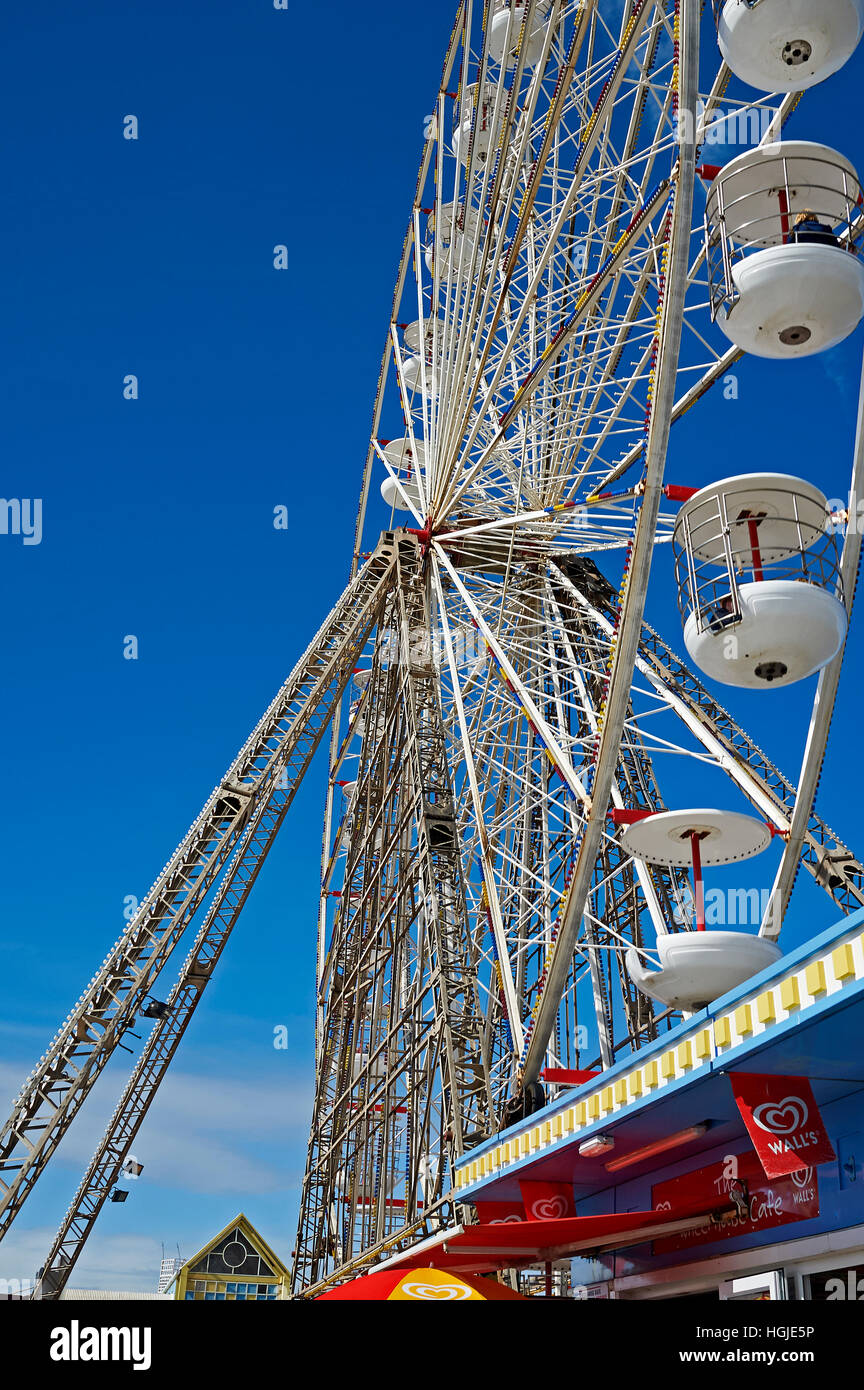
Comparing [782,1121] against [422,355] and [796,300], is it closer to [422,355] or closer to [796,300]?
[796,300]

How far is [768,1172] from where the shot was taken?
716 centimetres

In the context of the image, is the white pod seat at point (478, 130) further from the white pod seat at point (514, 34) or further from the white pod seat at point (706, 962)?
the white pod seat at point (706, 962)

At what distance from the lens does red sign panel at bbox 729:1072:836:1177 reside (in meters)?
7.22

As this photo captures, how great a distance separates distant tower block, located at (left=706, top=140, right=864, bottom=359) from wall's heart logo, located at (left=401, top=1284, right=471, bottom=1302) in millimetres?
6856

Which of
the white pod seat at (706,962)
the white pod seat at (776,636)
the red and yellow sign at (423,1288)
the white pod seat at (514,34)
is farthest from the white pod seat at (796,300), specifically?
the white pod seat at (514,34)

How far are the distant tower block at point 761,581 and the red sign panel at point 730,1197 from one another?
10.9 ft

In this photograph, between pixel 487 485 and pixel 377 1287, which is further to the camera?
pixel 487 485

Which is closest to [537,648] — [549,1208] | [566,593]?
[566,593]

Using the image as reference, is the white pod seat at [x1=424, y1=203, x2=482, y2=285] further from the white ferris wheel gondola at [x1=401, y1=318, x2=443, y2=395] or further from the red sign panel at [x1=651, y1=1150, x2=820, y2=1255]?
the red sign panel at [x1=651, y1=1150, x2=820, y2=1255]

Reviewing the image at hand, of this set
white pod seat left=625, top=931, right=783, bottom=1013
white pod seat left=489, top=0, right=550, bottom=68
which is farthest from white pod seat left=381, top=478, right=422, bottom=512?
white pod seat left=625, top=931, right=783, bottom=1013

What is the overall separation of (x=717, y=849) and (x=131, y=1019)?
1213 centimetres

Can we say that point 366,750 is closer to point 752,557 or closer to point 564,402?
point 564,402
